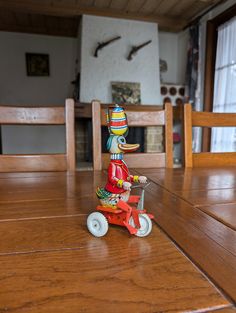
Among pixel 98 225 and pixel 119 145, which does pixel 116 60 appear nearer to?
pixel 119 145

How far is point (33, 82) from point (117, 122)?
3.70m

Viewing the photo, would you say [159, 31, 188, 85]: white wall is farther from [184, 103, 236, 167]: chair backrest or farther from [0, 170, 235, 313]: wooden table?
[0, 170, 235, 313]: wooden table

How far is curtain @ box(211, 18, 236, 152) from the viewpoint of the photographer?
276cm

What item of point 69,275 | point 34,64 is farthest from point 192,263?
point 34,64

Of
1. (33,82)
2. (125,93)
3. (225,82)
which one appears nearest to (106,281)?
(225,82)

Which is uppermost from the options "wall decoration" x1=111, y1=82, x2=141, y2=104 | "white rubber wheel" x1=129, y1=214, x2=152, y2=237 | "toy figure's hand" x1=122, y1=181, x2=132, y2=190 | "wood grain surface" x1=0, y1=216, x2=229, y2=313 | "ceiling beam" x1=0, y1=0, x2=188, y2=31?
"ceiling beam" x1=0, y1=0, x2=188, y2=31

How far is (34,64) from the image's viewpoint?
3.71m

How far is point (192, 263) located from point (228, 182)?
1.75ft

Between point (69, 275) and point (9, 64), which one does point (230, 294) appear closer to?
point (69, 275)

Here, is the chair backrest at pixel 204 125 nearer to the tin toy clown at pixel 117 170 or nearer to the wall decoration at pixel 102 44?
the tin toy clown at pixel 117 170

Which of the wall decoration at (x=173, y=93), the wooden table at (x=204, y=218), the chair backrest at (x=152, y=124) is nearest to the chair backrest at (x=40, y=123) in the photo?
the chair backrest at (x=152, y=124)

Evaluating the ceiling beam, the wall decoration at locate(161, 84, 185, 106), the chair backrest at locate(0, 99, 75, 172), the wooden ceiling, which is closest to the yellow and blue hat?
the chair backrest at locate(0, 99, 75, 172)

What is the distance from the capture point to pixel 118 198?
1.39 ft

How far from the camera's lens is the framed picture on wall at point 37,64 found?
12.2ft
